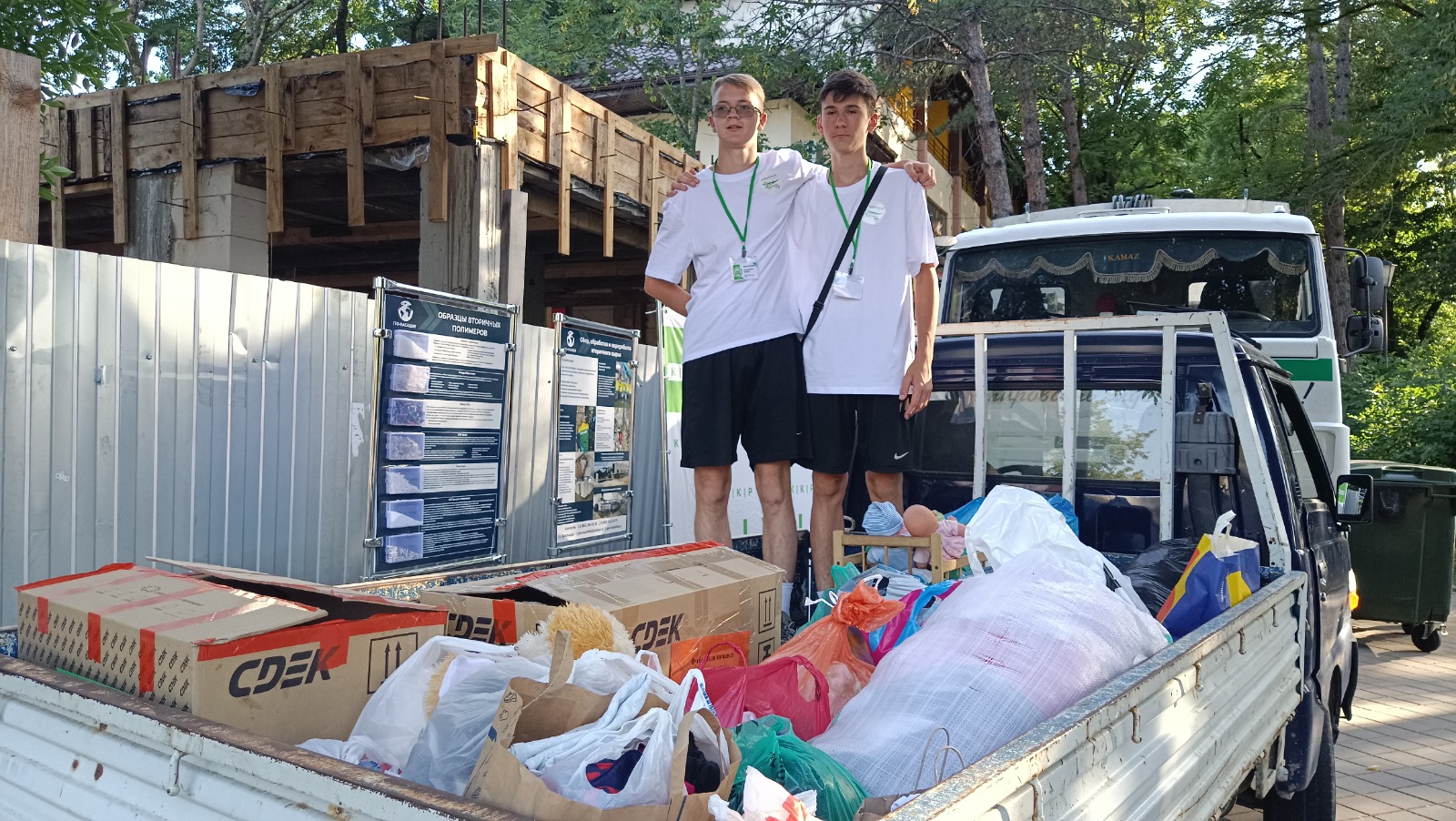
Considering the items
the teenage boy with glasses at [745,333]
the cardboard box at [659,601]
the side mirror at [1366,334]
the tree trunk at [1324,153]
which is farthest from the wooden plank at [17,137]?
the tree trunk at [1324,153]

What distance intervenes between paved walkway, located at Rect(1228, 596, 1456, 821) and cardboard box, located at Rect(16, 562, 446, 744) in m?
4.14

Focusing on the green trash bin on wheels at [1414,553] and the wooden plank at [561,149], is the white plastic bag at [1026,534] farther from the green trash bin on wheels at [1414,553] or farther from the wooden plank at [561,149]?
the wooden plank at [561,149]

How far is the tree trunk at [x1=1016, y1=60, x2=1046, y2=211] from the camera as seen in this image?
627 inches

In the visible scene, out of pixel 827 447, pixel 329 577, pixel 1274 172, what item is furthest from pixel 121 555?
pixel 1274 172

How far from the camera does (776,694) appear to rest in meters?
2.34

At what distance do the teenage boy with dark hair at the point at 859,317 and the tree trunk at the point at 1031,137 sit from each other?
12021mm

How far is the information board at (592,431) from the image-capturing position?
7086mm

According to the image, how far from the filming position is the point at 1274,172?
20.4m

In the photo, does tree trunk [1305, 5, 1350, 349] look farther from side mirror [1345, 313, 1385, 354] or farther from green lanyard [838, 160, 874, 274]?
green lanyard [838, 160, 874, 274]

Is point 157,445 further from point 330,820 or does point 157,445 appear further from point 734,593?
point 330,820

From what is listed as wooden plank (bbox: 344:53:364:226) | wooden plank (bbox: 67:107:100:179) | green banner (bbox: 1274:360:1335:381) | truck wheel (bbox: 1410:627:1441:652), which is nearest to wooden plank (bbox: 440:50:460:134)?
wooden plank (bbox: 344:53:364:226)

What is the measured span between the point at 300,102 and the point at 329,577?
210 inches

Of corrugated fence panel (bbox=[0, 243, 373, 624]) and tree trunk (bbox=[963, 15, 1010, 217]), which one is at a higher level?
tree trunk (bbox=[963, 15, 1010, 217])

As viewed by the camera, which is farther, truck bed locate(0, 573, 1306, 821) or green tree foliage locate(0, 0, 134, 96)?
green tree foliage locate(0, 0, 134, 96)
